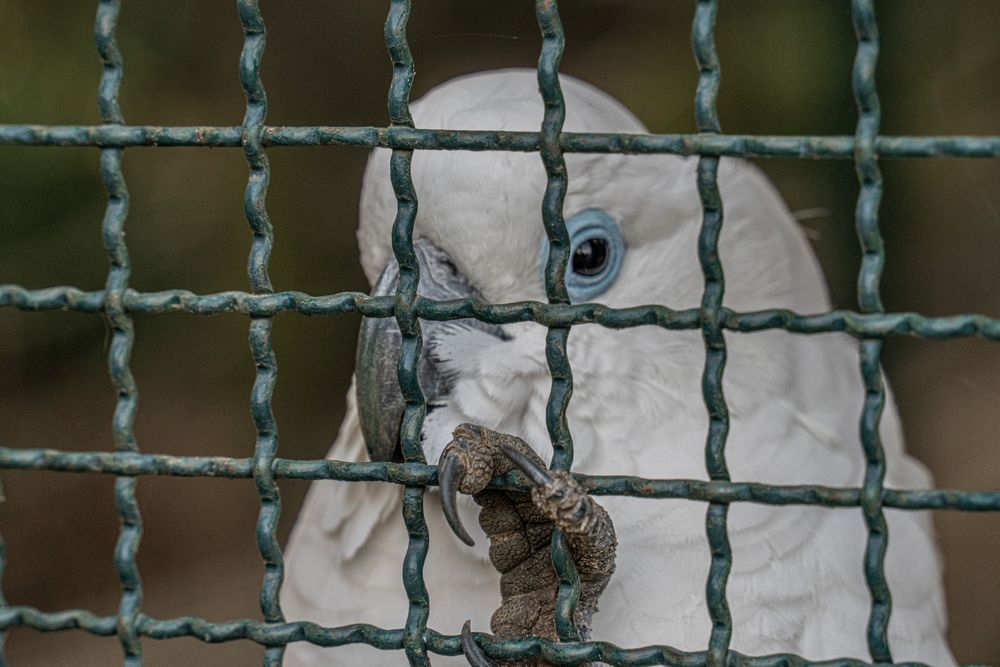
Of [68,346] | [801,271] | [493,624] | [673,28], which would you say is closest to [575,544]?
[493,624]

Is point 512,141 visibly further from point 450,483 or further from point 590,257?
point 590,257

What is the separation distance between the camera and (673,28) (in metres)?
2.57

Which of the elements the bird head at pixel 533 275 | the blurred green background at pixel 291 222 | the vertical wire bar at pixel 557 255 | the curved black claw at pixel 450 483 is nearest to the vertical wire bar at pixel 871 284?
the vertical wire bar at pixel 557 255

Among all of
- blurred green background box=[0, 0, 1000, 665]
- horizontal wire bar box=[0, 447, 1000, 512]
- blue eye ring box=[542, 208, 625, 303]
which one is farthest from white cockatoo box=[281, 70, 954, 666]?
blurred green background box=[0, 0, 1000, 665]

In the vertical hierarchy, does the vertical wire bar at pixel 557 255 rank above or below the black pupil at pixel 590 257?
below

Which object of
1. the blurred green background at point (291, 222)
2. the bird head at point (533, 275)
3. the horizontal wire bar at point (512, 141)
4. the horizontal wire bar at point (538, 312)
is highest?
the blurred green background at point (291, 222)

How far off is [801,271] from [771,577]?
53cm

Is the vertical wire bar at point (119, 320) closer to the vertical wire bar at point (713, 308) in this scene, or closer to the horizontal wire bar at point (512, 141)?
the horizontal wire bar at point (512, 141)

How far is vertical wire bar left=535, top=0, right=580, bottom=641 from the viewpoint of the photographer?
2.85ft

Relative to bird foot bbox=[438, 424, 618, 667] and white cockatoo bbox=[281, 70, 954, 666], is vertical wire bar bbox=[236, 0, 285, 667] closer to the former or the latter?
bird foot bbox=[438, 424, 618, 667]

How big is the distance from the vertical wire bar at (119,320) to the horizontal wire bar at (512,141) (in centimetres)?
3

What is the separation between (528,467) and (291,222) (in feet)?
6.11

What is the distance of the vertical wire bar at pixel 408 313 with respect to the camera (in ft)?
2.99

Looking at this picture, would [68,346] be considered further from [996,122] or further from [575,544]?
[996,122]
